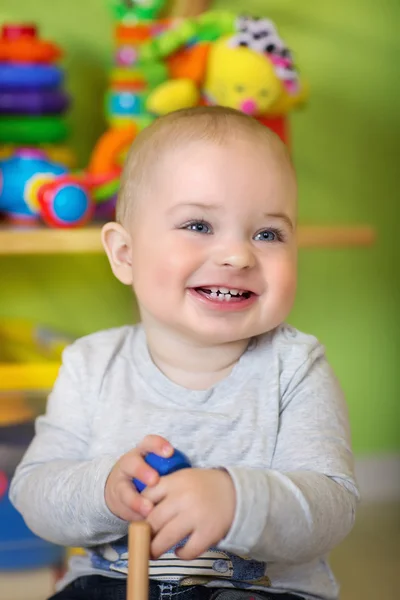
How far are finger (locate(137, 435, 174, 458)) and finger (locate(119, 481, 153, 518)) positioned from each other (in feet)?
0.10

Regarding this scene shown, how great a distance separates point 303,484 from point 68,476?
0.20 m

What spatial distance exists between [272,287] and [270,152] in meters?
0.11

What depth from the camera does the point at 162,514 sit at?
0.67 meters

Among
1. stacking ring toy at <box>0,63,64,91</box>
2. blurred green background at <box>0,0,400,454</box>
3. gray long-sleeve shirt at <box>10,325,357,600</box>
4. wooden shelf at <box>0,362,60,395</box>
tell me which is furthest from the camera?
blurred green background at <box>0,0,400,454</box>

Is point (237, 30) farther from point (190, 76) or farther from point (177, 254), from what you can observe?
point (177, 254)

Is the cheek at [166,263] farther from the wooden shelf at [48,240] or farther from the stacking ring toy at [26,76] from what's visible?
the stacking ring toy at [26,76]

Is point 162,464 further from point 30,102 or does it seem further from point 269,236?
point 30,102

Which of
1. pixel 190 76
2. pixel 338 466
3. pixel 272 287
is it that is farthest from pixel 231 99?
pixel 338 466

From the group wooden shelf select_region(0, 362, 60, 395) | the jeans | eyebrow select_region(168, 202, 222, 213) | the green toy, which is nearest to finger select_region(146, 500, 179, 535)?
the jeans

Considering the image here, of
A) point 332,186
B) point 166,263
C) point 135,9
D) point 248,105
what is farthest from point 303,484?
point 332,186

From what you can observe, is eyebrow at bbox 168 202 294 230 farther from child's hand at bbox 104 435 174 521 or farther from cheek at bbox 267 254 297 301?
child's hand at bbox 104 435 174 521

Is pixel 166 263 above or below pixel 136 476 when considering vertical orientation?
above

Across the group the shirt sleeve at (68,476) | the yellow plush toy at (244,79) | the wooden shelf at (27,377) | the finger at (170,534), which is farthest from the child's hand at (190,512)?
the yellow plush toy at (244,79)

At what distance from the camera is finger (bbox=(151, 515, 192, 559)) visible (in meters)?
0.67
